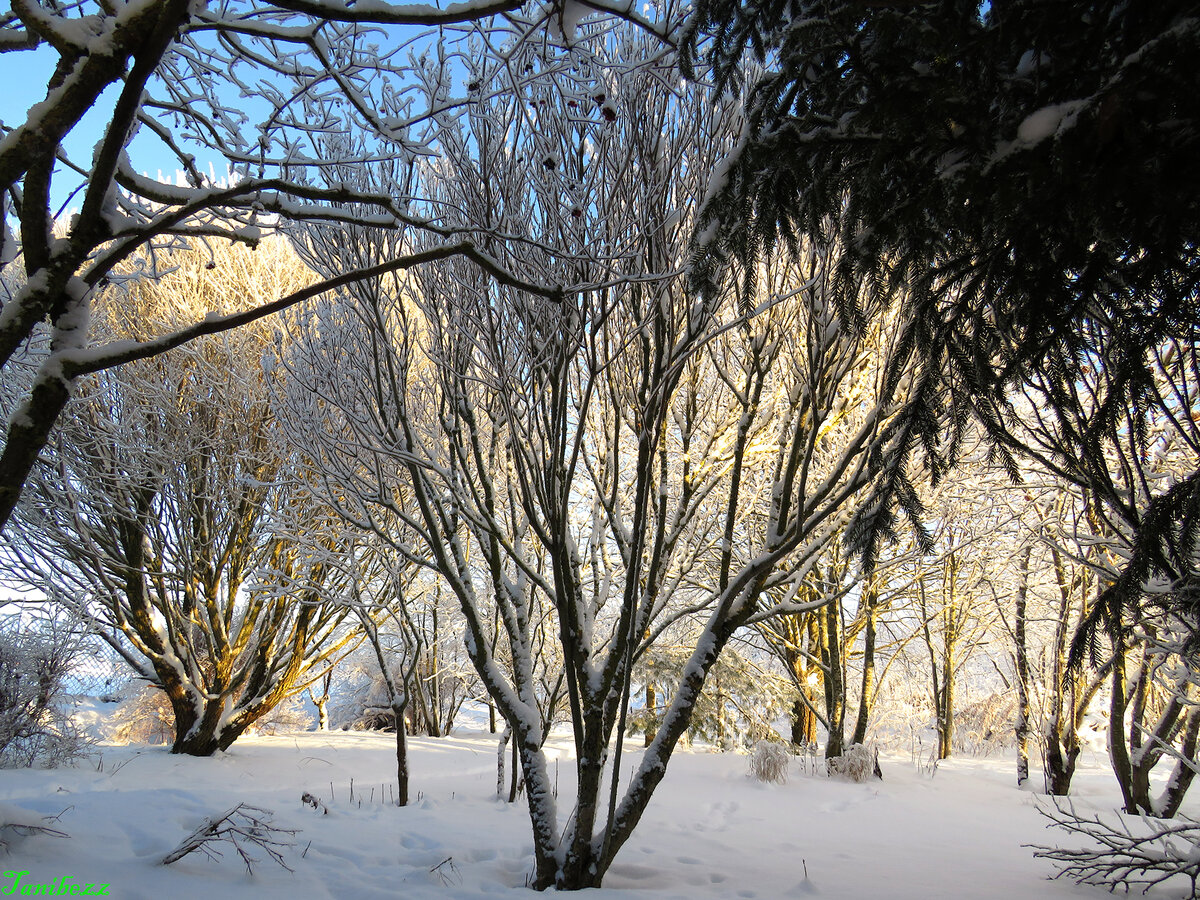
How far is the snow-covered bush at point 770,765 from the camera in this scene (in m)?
8.28

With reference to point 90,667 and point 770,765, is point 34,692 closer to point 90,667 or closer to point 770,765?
point 90,667

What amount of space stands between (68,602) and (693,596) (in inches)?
373

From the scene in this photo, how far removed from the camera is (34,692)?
752 cm

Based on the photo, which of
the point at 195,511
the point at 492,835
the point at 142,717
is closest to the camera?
the point at 492,835

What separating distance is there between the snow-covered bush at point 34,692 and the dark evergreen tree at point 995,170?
8865 millimetres

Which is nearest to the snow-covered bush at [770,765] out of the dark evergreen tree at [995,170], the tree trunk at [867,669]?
the tree trunk at [867,669]

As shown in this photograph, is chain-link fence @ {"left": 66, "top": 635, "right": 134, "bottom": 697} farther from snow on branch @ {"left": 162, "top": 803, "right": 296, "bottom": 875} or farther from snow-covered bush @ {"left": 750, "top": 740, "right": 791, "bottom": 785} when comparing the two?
snow-covered bush @ {"left": 750, "top": 740, "right": 791, "bottom": 785}

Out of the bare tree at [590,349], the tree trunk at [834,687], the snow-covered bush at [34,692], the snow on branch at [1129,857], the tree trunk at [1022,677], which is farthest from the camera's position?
the tree trunk at [834,687]

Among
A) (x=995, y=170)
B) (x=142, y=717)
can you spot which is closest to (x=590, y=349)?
(x=995, y=170)

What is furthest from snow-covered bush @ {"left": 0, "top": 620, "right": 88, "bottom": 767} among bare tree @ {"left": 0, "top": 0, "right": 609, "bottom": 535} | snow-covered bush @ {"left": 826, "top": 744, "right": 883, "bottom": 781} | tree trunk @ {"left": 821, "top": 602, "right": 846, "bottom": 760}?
tree trunk @ {"left": 821, "top": 602, "right": 846, "bottom": 760}

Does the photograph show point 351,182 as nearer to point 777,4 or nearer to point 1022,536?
point 777,4

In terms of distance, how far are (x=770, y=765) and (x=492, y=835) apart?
4.62 m

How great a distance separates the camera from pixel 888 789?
848 centimetres

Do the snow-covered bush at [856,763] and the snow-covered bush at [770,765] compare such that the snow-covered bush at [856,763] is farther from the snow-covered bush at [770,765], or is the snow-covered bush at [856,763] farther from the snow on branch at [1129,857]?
the snow on branch at [1129,857]
